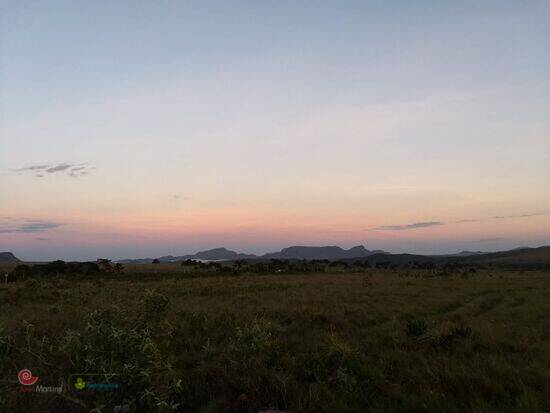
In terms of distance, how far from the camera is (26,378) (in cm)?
691

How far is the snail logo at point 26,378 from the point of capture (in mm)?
6832

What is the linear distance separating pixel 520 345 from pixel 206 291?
60.5 feet

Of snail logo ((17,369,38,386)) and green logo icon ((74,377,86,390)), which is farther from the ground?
snail logo ((17,369,38,386))

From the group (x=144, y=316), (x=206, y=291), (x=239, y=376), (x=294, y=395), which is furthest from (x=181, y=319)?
(x=206, y=291)

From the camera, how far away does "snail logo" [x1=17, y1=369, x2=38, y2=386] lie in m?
6.83

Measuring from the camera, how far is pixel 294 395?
24.0 ft

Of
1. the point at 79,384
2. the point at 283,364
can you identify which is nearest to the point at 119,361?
the point at 79,384

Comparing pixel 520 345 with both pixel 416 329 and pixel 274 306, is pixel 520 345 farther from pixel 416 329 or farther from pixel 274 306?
pixel 274 306
